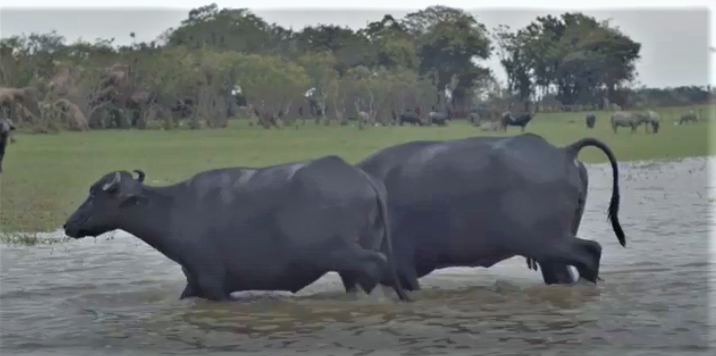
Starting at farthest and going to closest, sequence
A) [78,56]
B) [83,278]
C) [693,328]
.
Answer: [78,56] → [83,278] → [693,328]

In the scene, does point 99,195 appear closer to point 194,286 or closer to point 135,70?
point 194,286

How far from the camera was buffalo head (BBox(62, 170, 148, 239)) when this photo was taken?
9.74 metres

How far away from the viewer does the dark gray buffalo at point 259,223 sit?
9.34 metres

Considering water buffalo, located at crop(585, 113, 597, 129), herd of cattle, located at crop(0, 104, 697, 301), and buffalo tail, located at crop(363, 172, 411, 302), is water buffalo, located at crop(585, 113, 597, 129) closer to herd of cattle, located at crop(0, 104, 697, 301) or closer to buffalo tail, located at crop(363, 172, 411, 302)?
herd of cattle, located at crop(0, 104, 697, 301)

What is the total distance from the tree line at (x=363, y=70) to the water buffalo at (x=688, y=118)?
0.90 metres

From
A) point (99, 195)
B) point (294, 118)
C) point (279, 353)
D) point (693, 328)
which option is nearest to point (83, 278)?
point (99, 195)

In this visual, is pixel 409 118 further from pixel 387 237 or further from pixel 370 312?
pixel 370 312

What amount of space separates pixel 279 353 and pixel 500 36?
5.25 metres

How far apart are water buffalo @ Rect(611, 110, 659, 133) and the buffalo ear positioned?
495 centimetres

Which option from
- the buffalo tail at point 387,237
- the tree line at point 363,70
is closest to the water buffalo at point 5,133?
the tree line at point 363,70

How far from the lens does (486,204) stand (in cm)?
993

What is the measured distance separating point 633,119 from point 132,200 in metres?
5.50

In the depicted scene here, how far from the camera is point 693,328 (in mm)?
8641

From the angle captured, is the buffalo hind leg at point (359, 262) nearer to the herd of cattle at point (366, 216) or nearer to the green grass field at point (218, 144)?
the herd of cattle at point (366, 216)
